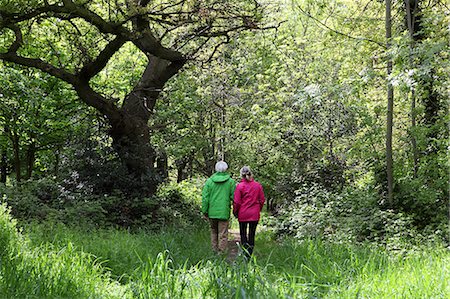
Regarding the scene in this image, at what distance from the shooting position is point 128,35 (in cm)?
1052

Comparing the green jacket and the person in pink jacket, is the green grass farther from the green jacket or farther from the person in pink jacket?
the person in pink jacket

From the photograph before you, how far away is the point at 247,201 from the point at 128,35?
4.85 meters

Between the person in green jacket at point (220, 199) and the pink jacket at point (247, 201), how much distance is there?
15 centimetres

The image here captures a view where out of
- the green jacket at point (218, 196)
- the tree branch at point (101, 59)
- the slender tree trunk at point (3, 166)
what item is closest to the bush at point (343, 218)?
the green jacket at point (218, 196)

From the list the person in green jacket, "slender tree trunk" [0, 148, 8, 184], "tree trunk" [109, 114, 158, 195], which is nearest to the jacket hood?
the person in green jacket

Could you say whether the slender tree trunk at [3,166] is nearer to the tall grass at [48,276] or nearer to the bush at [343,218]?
the bush at [343,218]

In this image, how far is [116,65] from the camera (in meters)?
20.1

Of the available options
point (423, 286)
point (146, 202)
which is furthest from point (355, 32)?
point (423, 286)

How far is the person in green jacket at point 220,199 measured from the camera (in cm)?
833

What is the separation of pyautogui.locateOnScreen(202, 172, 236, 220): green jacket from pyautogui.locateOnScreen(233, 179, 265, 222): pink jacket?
159 mm

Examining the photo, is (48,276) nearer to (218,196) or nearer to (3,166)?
(218,196)

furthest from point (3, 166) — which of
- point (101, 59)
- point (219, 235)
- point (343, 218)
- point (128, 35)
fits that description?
point (343, 218)

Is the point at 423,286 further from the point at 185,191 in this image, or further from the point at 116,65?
the point at 116,65

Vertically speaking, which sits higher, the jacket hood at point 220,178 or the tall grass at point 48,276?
the jacket hood at point 220,178
